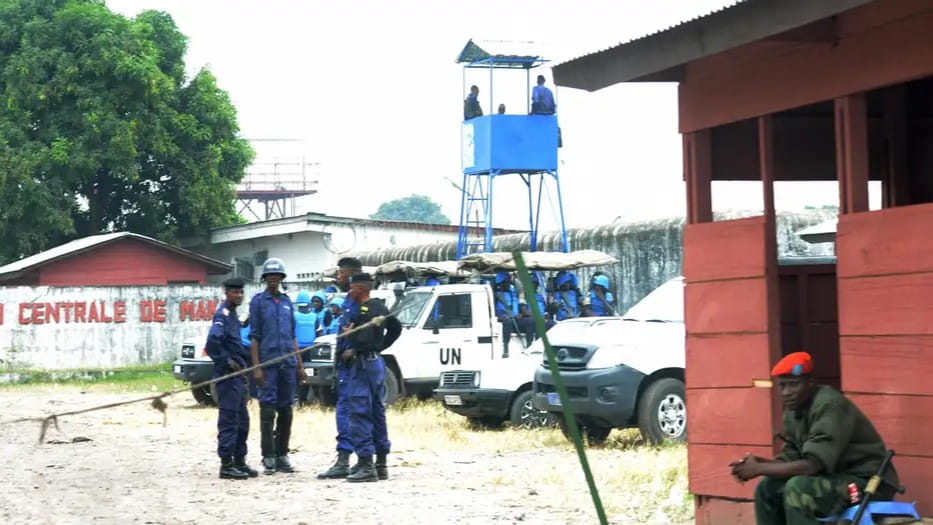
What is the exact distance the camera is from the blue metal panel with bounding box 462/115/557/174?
96.2 ft

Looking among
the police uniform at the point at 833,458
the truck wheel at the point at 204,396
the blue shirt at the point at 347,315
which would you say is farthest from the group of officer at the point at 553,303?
the police uniform at the point at 833,458

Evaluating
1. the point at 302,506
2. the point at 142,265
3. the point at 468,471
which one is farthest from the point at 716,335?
the point at 142,265

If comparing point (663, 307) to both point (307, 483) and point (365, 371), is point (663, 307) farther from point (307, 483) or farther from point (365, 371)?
point (307, 483)

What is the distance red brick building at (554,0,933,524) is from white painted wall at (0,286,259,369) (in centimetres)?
2672

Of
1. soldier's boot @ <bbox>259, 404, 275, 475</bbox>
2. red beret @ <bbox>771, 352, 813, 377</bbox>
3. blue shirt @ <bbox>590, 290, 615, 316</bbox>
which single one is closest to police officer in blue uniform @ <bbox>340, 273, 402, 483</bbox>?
soldier's boot @ <bbox>259, 404, 275, 475</bbox>

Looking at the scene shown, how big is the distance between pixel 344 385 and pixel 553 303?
11.9 m

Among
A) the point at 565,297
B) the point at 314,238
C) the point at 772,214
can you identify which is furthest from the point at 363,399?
the point at 314,238

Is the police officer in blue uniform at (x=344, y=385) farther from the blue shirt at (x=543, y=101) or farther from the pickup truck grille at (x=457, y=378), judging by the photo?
the blue shirt at (x=543, y=101)

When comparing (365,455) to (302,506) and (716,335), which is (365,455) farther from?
(716,335)

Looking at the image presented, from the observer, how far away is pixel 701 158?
30.9ft

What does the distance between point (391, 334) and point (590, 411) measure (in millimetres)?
2873

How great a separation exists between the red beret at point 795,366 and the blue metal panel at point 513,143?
2150cm

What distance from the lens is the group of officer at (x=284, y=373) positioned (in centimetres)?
1318

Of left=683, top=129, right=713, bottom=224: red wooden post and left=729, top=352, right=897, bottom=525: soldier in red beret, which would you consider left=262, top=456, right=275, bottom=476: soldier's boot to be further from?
left=729, top=352, right=897, bottom=525: soldier in red beret
